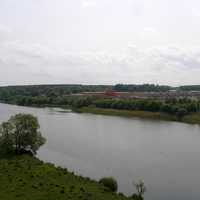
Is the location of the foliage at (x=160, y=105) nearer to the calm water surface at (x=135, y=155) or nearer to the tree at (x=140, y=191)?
the calm water surface at (x=135, y=155)

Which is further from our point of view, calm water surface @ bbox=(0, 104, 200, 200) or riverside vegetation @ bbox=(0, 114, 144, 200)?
calm water surface @ bbox=(0, 104, 200, 200)

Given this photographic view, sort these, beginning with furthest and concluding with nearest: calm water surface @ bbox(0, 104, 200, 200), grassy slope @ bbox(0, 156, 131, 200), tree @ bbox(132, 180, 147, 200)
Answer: calm water surface @ bbox(0, 104, 200, 200) < tree @ bbox(132, 180, 147, 200) < grassy slope @ bbox(0, 156, 131, 200)

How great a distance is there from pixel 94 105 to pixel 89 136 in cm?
4250

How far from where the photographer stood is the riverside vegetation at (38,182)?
15.3 metres

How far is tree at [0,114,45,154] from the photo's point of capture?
26.7 metres

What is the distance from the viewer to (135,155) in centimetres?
2966

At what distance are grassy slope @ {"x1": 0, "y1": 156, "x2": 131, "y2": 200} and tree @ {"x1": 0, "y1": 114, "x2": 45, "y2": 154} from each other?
5411 mm

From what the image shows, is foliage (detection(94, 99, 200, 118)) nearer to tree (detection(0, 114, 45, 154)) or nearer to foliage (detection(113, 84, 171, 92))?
tree (detection(0, 114, 45, 154))

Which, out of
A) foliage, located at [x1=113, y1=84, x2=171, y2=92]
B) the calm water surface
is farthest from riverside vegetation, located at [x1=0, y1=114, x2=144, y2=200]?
foliage, located at [x1=113, y1=84, x2=171, y2=92]

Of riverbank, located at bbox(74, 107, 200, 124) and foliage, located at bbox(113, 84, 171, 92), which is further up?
foliage, located at bbox(113, 84, 171, 92)

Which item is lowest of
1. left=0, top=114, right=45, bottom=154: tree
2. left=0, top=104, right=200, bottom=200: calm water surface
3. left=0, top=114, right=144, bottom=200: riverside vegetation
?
left=0, top=104, right=200, bottom=200: calm water surface

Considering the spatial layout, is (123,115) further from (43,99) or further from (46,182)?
(46,182)

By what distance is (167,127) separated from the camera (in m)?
48.5

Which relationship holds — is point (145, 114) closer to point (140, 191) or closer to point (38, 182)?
point (140, 191)
